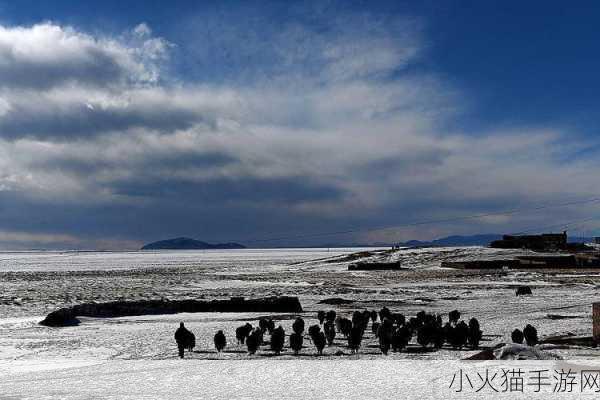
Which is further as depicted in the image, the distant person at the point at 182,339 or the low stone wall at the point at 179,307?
the low stone wall at the point at 179,307

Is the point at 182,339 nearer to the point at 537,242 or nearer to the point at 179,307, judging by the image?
the point at 179,307

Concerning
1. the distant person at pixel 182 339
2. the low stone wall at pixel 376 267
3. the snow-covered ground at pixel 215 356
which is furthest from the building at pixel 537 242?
the distant person at pixel 182 339

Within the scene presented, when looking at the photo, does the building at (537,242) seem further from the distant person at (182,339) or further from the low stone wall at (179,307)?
the distant person at (182,339)

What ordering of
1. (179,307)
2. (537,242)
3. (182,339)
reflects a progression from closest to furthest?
(182,339), (179,307), (537,242)

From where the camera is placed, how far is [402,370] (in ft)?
33.0

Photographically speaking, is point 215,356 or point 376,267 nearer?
point 215,356

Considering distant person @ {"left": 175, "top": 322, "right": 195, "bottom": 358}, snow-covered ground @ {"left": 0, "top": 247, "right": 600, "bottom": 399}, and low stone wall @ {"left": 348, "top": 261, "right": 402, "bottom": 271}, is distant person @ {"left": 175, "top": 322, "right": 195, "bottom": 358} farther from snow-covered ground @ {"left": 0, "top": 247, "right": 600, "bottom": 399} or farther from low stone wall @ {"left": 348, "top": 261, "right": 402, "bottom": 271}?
low stone wall @ {"left": 348, "top": 261, "right": 402, "bottom": 271}

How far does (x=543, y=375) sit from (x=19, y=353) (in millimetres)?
10266

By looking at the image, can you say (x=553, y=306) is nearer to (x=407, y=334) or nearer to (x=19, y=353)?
(x=407, y=334)

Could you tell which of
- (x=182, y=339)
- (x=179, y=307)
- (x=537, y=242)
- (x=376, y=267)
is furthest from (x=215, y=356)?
(x=537, y=242)

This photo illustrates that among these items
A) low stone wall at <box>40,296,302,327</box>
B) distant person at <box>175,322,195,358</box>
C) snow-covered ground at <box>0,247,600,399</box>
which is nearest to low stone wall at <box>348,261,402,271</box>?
snow-covered ground at <box>0,247,600,399</box>

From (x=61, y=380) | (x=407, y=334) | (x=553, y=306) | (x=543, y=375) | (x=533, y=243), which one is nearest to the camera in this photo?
(x=543, y=375)

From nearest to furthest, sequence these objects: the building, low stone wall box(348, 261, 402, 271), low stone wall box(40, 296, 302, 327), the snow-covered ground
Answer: the snow-covered ground < low stone wall box(40, 296, 302, 327) < low stone wall box(348, 261, 402, 271) < the building

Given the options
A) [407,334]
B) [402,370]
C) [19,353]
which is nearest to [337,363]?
[402,370]
